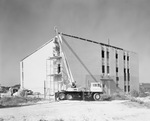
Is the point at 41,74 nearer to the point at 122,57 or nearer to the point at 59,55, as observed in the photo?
the point at 59,55

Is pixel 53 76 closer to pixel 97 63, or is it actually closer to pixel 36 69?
pixel 36 69

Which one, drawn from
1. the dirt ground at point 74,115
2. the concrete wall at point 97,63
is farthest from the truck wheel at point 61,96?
the dirt ground at point 74,115

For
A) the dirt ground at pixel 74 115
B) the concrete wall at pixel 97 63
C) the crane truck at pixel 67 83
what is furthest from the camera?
the concrete wall at pixel 97 63

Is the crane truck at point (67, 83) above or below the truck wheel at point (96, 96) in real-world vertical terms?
above

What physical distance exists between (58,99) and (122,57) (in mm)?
24263

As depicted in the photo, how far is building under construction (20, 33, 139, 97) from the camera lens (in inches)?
1479

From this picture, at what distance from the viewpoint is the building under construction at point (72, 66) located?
1479 inches

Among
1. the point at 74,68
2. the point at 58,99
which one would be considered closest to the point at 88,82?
the point at 74,68

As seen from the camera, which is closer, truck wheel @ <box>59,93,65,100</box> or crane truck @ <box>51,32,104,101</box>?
truck wheel @ <box>59,93,65,100</box>

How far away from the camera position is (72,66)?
3828cm

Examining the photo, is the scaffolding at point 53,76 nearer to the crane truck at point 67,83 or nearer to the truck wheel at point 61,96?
the crane truck at point 67,83

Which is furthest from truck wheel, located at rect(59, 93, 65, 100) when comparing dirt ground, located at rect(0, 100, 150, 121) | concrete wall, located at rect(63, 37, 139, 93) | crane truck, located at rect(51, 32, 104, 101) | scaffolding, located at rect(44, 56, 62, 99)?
dirt ground, located at rect(0, 100, 150, 121)

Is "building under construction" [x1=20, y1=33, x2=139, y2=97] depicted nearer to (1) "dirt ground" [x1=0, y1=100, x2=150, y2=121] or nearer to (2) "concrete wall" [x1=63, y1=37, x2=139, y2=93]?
(2) "concrete wall" [x1=63, y1=37, x2=139, y2=93]

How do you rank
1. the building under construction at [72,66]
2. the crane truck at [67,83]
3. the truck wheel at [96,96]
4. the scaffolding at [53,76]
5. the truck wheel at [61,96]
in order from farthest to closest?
the scaffolding at [53,76] < the building under construction at [72,66] < the truck wheel at [96,96] < the crane truck at [67,83] < the truck wheel at [61,96]
